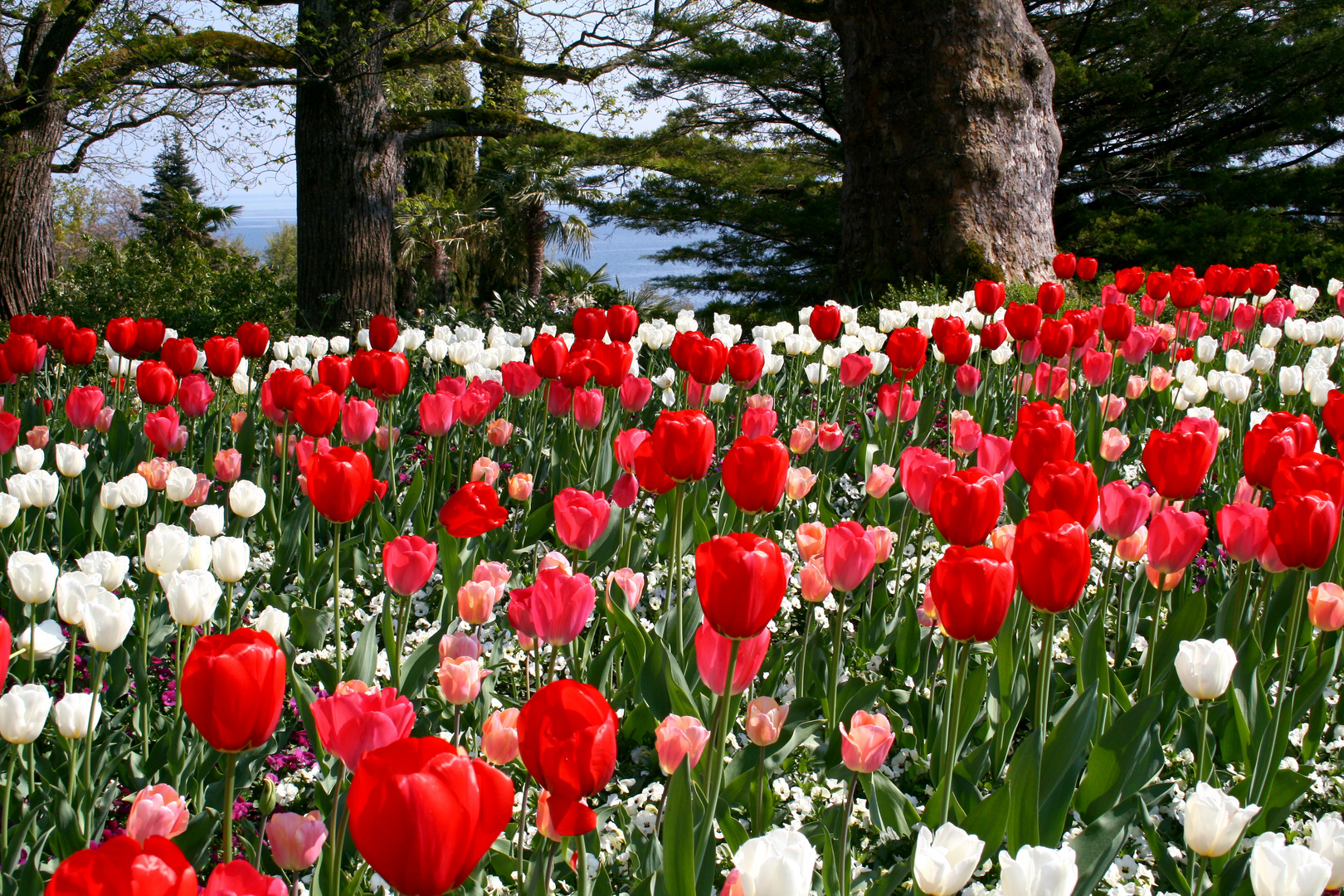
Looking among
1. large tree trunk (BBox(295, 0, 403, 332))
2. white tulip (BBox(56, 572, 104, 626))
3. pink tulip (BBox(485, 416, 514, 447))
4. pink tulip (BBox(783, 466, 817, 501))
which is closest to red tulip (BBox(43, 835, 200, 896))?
white tulip (BBox(56, 572, 104, 626))

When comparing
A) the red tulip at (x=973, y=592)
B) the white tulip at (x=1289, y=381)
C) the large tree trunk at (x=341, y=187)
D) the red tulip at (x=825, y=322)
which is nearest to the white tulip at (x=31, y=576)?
the red tulip at (x=973, y=592)

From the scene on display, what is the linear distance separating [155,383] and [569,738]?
305cm

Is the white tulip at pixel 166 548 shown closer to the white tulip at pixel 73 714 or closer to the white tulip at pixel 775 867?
the white tulip at pixel 73 714

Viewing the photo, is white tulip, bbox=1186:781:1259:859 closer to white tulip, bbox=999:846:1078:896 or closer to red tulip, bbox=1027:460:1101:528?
white tulip, bbox=999:846:1078:896

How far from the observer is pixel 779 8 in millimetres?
10766

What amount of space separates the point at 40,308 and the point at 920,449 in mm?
13852

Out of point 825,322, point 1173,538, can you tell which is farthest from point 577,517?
point 825,322

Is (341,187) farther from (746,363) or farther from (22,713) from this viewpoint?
(22,713)

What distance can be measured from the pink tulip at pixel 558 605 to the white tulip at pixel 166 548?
749mm

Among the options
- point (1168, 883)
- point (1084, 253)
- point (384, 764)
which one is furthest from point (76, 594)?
point (1084, 253)

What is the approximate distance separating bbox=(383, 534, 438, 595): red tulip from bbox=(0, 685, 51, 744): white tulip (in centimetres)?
65

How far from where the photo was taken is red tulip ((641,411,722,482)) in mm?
2215

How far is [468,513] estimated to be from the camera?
2246mm

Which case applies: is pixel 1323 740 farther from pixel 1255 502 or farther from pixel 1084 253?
pixel 1084 253
